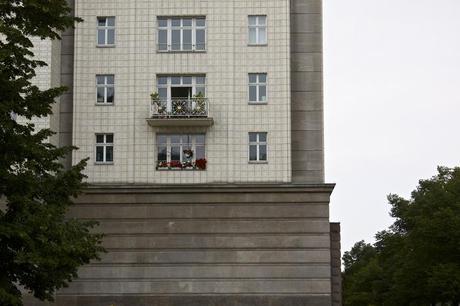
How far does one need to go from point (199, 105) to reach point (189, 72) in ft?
5.42

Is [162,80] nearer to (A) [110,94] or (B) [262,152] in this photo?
(A) [110,94]

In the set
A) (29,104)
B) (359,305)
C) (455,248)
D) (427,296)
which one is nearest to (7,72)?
(29,104)

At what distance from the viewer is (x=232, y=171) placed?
4134 centimetres

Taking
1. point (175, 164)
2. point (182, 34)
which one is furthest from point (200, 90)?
point (175, 164)

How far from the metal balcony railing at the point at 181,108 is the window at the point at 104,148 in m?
2.25

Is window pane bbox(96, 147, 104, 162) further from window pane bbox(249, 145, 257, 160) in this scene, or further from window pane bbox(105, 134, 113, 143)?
window pane bbox(249, 145, 257, 160)

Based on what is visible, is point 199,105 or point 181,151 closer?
point 199,105

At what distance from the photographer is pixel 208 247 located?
1597 inches

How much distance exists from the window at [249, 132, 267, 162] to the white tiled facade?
0.24 meters

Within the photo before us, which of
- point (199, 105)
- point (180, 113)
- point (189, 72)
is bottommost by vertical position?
point (180, 113)

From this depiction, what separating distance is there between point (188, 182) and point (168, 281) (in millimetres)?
4286

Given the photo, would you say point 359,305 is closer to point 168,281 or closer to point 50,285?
point 168,281

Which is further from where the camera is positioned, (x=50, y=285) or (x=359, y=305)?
(x=359, y=305)

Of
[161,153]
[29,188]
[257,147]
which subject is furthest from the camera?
[161,153]
